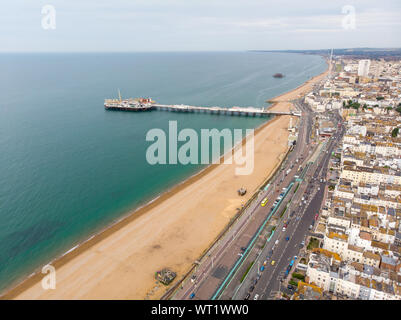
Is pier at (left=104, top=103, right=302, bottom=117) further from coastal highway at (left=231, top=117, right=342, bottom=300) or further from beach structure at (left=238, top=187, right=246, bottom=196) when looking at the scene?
beach structure at (left=238, top=187, right=246, bottom=196)

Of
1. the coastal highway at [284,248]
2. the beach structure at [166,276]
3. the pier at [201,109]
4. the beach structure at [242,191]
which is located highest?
the pier at [201,109]

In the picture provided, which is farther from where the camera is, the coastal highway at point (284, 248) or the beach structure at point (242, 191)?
the beach structure at point (242, 191)

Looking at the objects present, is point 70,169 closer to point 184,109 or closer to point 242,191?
point 242,191

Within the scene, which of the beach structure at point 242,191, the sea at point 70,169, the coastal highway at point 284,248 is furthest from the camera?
the beach structure at point 242,191

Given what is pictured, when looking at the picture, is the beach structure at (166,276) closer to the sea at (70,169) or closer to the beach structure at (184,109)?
the sea at (70,169)

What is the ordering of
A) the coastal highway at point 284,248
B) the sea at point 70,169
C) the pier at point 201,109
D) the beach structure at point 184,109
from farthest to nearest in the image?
the beach structure at point 184,109
the pier at point 201,109
the sea at point 70,169
the coastal highway at point 284,248

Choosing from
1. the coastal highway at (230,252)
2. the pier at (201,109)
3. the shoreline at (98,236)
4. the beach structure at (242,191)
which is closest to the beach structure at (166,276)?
the coastal highway at (230,252)
